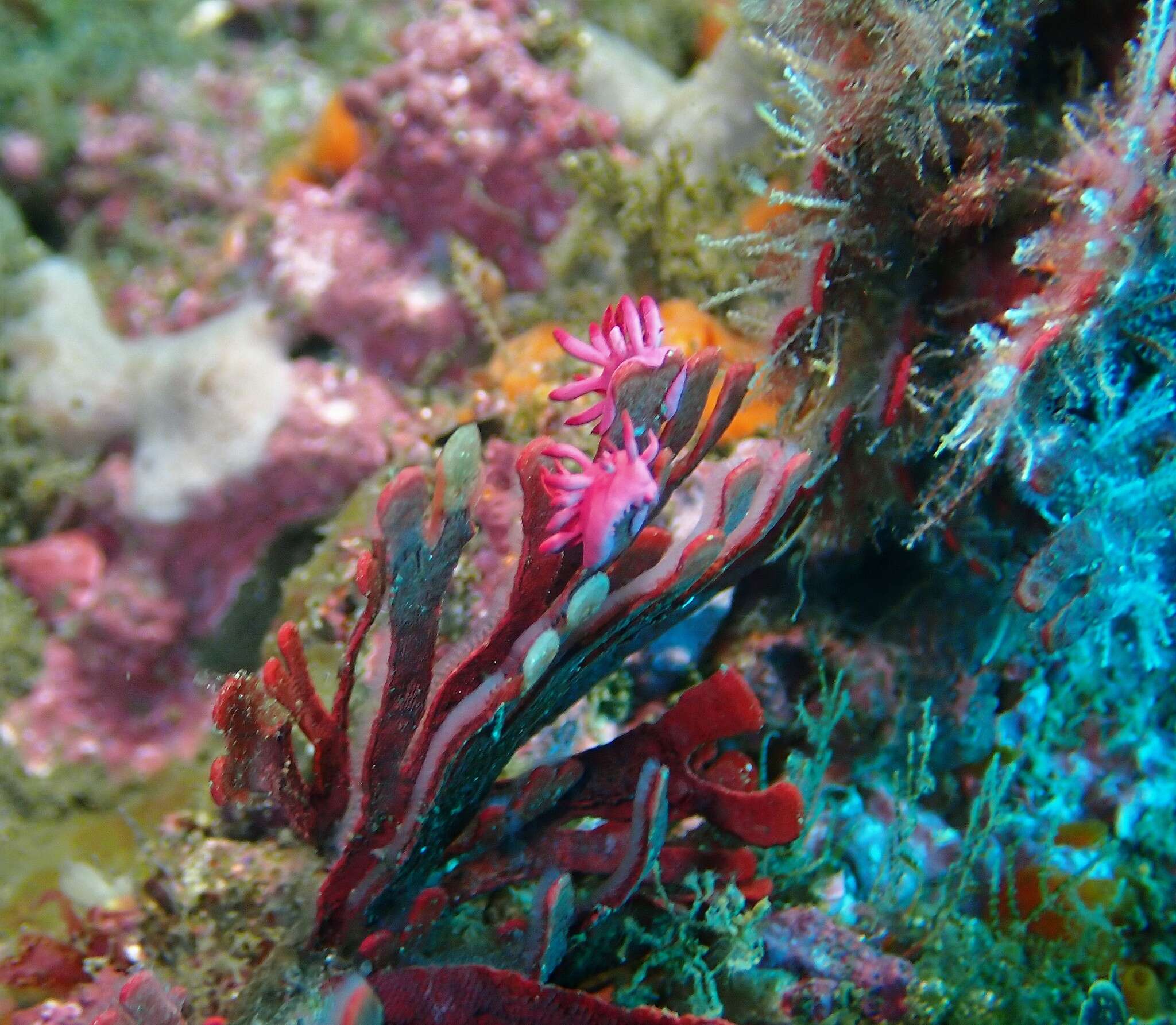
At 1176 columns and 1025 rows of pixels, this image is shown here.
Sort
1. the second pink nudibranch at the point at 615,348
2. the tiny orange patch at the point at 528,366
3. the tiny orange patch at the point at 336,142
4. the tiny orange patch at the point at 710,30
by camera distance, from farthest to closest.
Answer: the tiny orange patch at the point at 336,142 → the tiny orange patch at the point at 710,30 → the tiny orange patch at the point at 528,366 → the second pink nudibranch at the point at 615,348

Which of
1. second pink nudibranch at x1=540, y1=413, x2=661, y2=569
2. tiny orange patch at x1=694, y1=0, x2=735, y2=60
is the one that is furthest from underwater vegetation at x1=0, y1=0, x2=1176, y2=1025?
tiny orange patch at x1=694, y1=0, x2=735, y2=60

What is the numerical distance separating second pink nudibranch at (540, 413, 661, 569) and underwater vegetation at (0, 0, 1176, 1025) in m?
0.01

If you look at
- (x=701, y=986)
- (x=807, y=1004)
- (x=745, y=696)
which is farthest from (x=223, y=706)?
(x=807, y=1004)

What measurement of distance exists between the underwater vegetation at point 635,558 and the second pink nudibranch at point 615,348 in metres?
0.01

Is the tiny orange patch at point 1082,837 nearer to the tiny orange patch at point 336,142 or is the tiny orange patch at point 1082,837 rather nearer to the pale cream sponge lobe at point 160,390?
the pale cream sponge lobe at point 160,390

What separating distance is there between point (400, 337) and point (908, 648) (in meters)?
2.60

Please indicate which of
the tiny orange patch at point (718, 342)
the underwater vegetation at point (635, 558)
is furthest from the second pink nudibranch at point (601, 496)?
the tiny orange patch at point (718, 342)

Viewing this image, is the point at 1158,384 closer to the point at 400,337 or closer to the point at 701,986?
the point at 701,986

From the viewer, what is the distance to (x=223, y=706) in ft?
5.05

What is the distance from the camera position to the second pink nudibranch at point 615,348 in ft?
5.13

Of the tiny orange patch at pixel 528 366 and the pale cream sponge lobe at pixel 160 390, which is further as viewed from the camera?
the pale cream sponge lobe at pixel 160 390

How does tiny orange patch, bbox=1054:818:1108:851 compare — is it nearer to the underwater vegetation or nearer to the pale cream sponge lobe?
the underwater vegetation

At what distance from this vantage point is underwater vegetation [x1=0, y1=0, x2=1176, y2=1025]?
165 cm

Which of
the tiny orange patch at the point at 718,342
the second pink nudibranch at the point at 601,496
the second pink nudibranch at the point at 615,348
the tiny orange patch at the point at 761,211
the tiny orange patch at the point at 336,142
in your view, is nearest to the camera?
the second pink nudibranch at the point at 601,496
